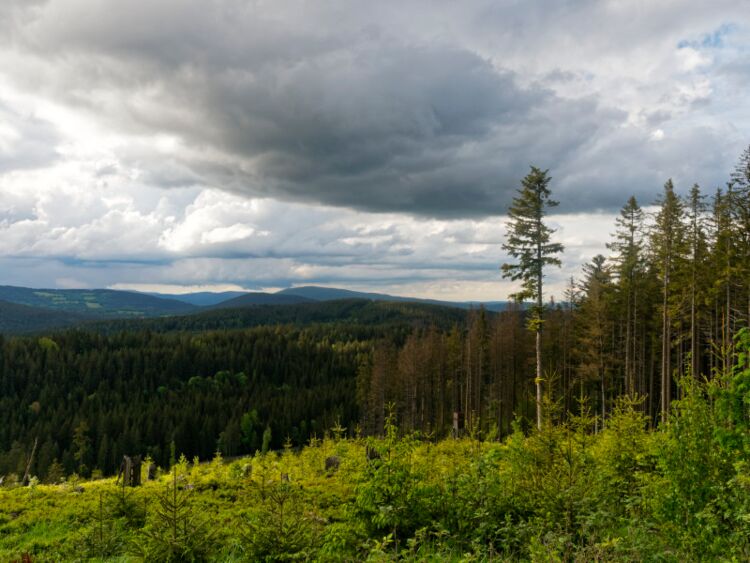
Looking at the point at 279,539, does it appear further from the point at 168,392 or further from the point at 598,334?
the point at 168,392

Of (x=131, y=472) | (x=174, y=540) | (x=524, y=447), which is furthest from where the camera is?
(x=131, y=472)

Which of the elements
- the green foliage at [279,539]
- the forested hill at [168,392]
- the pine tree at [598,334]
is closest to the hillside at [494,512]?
the green foliage at [279,539]

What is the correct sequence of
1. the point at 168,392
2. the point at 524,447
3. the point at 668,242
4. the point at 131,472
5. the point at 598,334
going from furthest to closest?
the point at 168,392, the point at 598,334, the point at 668,242, the point at 131,472, the point at 524,447

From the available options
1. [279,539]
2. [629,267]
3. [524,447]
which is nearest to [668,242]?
[629,267]

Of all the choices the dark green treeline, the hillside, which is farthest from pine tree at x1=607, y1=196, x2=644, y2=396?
the hillside

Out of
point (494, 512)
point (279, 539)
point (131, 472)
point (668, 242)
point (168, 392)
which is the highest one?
point (668, 242)

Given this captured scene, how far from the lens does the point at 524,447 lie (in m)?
9.94

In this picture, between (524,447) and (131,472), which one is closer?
(524,447)

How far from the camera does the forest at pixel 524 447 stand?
7258mm

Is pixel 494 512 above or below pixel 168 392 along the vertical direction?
above

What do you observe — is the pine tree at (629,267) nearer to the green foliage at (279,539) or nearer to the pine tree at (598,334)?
the pine tree at (598,334)

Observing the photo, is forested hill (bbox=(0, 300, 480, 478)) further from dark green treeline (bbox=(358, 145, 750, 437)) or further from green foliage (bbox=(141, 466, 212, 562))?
green foliage (bbox=(141, 466, 212, 562))

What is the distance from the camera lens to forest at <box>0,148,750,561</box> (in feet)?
23.8

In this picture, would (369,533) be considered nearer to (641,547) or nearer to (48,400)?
(641,547)
